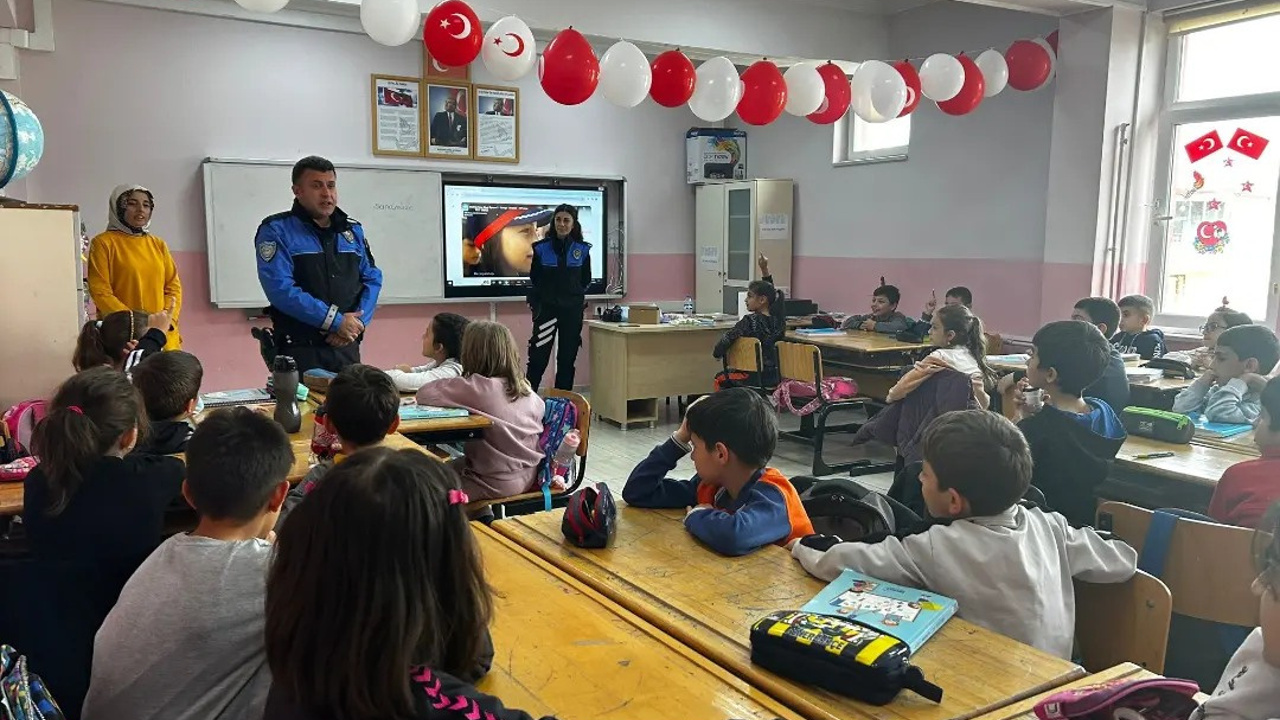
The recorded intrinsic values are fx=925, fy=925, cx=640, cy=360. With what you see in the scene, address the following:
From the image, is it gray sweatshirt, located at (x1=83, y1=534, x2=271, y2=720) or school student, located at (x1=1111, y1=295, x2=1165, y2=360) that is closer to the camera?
gray sweatshirt, located at (x1=83, y1=534, x2=271, y2=720)

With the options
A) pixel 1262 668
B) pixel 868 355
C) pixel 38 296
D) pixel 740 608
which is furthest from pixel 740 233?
pixel 1262 668

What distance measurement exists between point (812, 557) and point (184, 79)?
20.5 feet

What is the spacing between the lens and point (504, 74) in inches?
203

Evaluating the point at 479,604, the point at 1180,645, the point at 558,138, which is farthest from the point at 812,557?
the point at 558,138

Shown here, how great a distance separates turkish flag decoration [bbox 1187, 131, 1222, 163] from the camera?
18.8ft

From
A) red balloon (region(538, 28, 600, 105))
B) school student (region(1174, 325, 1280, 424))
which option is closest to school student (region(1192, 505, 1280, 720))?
school student (region(1174, 325, 1280, 424))

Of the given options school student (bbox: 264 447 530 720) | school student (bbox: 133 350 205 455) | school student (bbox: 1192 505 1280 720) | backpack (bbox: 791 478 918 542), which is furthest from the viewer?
school student (bbox: 133 350 205 455)

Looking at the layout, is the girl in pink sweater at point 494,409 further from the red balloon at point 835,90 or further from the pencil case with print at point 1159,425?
the red balloon at point 835,90

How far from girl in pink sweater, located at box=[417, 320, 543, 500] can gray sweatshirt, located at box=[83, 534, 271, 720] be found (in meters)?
1.90

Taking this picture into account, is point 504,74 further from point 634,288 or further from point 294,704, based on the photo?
point 294,704

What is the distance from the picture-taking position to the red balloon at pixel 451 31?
4695mm

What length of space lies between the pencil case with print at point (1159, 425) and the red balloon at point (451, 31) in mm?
3537

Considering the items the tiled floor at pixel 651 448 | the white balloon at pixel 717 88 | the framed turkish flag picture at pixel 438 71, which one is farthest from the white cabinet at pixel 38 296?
the framed turkish flag picture at pixel 438 71

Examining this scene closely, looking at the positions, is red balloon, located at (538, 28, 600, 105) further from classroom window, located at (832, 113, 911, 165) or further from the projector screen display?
classroom window, located at (832, 113, 911, 165)
